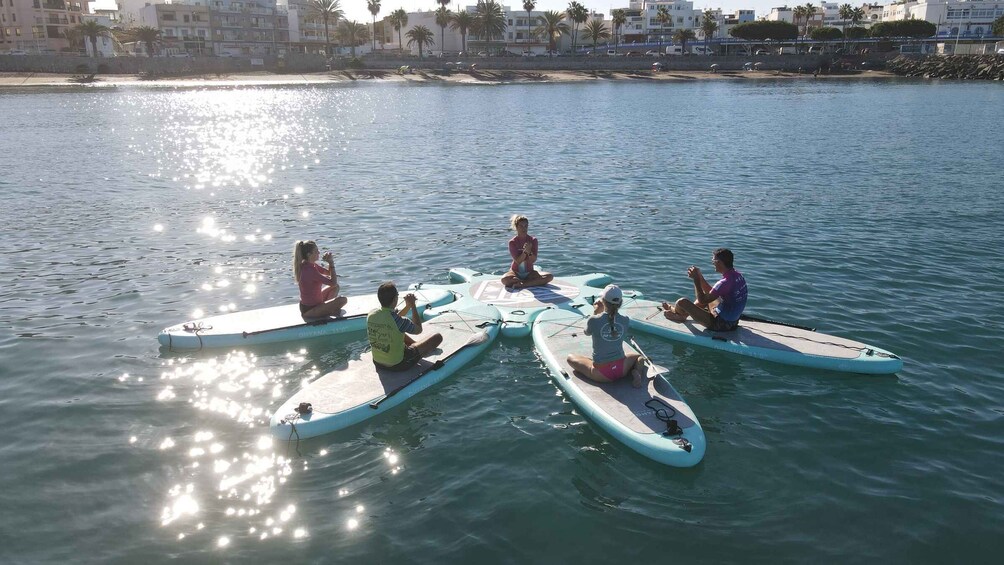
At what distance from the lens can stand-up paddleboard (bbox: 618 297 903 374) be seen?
45.4ft

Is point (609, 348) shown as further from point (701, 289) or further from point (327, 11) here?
point (327, 11)

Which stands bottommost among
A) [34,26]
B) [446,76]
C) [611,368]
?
[611,368]

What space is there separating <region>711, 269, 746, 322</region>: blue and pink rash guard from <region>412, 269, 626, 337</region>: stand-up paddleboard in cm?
357

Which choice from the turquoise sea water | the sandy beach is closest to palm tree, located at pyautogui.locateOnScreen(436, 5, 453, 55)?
the sandy beach

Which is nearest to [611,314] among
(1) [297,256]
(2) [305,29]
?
(1) [297,256]

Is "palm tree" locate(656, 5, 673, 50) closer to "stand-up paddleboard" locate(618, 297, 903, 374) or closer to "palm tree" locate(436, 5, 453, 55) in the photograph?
"palm tree" locate(436, 5, 453, 55)

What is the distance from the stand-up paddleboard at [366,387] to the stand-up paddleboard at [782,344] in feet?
13.3

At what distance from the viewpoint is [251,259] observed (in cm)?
2228

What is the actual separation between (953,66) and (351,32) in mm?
137924

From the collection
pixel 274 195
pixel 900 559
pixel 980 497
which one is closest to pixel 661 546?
pixel 900 559

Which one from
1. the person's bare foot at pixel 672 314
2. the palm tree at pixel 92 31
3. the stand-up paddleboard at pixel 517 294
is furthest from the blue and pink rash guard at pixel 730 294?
the palm tree at pixel 92 31

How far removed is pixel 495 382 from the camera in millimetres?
13836

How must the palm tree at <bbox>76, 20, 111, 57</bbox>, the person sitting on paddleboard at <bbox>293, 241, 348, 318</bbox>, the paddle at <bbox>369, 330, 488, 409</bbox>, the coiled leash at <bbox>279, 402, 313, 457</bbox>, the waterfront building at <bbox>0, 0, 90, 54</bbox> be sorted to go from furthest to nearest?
the waterfront building at <bbox>0, 0, 90, 54</bbox> < the palm tree at <bbox>76, 20, 111, 57</bbox> < the person sitting on paddleboard at <bbox>293, 241, 348, 318</bbox> < the paddle at <bbox>369, 330, 488, 409</bbox> < the coiled leash at <bbox>279, 402, 313, 457</bbox>

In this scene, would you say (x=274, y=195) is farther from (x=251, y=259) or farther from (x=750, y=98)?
(x=750, y=98)
